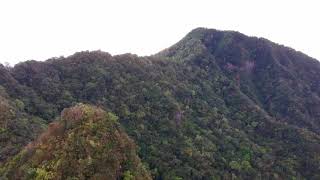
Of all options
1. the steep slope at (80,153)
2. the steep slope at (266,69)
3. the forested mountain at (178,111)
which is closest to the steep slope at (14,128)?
the forested mountain at (178,111)

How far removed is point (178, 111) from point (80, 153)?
33.0 metres

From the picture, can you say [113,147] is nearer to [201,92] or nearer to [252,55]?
[201,92]

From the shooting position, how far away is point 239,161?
74312 millimetres

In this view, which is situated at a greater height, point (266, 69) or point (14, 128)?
point (266, 69)

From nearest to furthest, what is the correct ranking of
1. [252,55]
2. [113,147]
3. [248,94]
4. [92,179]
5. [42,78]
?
[92,179]
[113,147]
[42,78]
[248,94]
[252,55]

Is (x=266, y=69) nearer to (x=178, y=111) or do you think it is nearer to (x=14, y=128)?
(x=178, y=111)

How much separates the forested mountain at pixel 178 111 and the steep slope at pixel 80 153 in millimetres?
213

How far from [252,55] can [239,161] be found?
39.4 metres

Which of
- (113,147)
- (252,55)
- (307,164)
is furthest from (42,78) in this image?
(252,55)

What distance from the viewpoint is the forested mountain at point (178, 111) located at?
6284 centimetres

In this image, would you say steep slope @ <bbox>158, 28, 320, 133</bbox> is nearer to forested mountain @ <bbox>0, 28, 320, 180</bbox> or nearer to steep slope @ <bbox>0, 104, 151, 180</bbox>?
forested mountain @ <bbox>0, 28, 320, 180</bbox>

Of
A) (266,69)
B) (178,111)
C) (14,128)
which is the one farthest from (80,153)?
(266,69)

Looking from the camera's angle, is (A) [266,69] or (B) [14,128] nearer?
(B) [14,128]

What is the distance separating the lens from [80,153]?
150 feet
